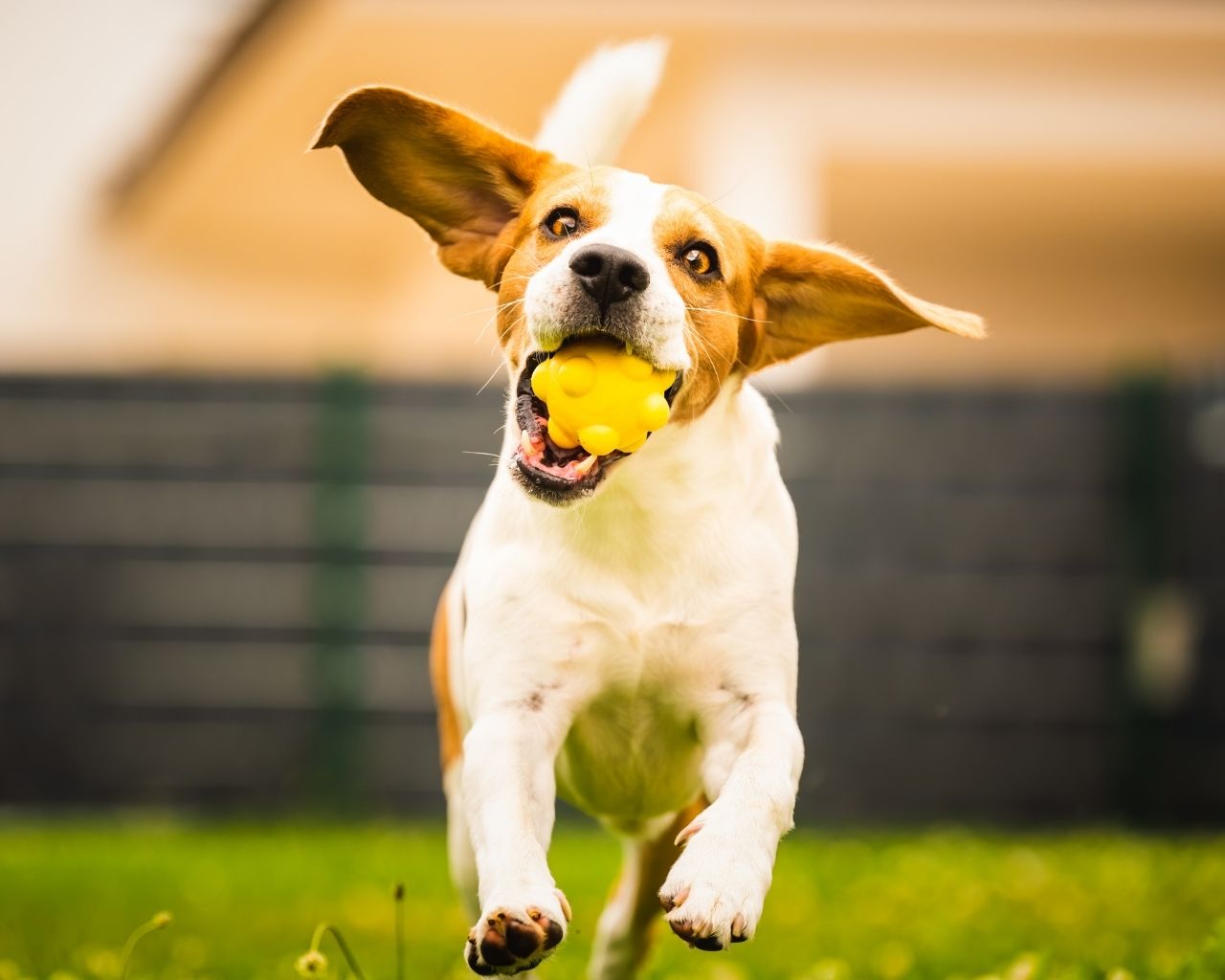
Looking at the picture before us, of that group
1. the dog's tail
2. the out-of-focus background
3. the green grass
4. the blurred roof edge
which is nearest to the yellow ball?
the dog's tail

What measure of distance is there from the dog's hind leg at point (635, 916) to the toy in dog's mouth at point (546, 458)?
1.06m

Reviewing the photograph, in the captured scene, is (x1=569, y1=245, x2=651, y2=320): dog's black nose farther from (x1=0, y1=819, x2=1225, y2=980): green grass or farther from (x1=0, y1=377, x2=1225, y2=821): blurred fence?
(x1=0, y1=377, x2=1225, y2=821): blurred fence

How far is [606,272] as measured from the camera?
2.67 m

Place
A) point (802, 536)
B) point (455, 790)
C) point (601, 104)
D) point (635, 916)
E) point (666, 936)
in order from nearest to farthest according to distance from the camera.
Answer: point (455, 790)
point (635, 916)
point (601, 104)
point (666, 936)
point (802, 536)

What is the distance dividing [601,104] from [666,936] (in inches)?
97.9

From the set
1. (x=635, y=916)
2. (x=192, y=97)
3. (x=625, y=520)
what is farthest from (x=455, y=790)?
(x=192, y=97)

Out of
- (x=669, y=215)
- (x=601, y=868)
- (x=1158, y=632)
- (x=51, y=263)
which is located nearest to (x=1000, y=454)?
(x=1158, y=632)

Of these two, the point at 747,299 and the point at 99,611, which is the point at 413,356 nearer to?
the point at 99,611

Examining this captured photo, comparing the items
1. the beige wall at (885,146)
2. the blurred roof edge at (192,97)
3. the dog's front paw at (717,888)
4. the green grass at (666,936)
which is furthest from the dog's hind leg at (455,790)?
the blurred roof edge at (192,97)

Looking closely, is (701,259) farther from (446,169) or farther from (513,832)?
(513,832)

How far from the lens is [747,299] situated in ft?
10.2

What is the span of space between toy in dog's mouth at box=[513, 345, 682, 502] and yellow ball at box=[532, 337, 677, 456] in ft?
0.08

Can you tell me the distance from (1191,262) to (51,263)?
16483mm

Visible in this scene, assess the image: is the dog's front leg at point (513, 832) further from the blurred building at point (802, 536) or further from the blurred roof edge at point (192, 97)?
the blurred roof edge at point (192, 97)
